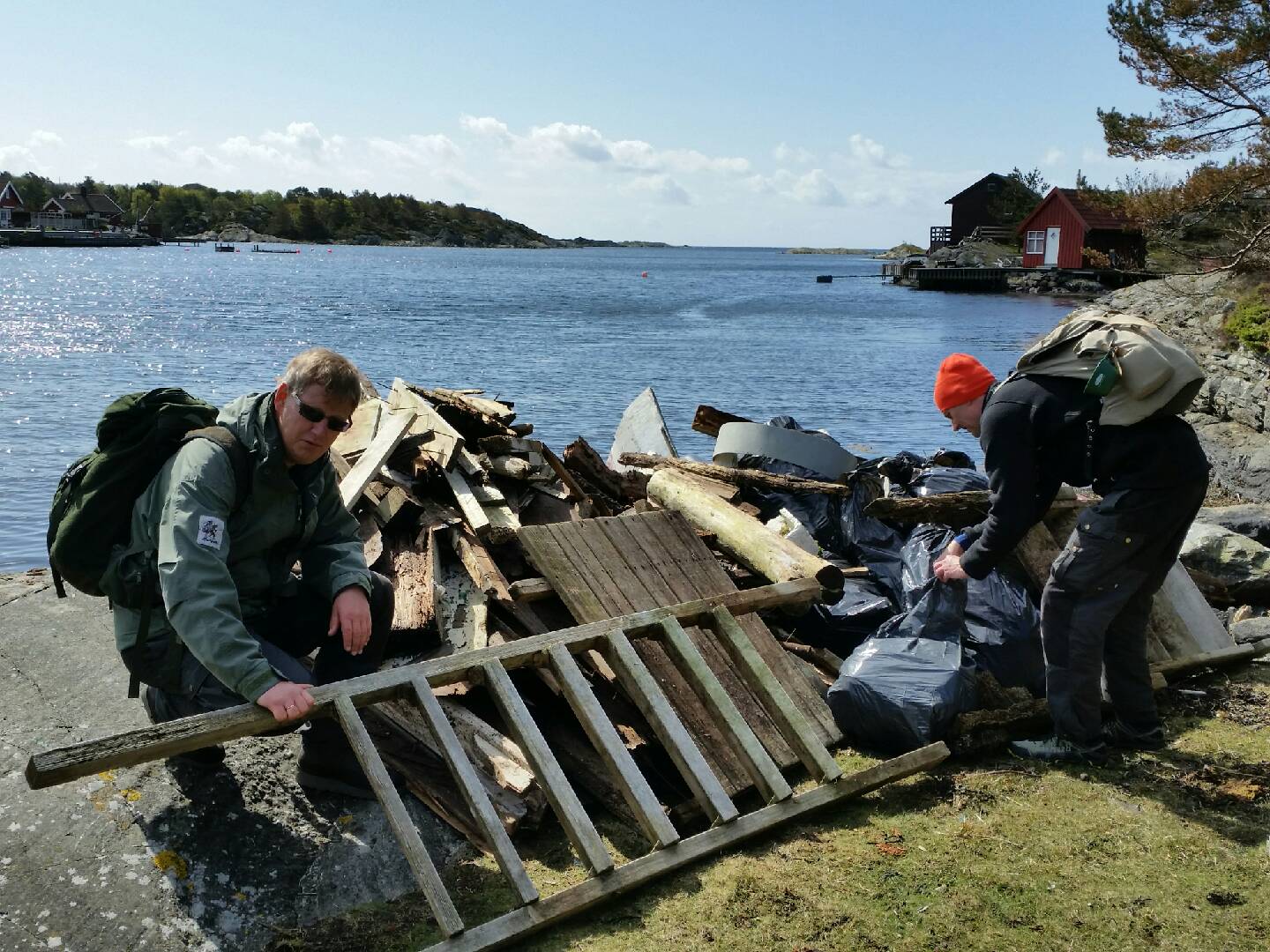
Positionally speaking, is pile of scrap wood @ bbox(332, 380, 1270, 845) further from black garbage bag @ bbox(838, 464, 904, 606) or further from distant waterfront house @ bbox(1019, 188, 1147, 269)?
distant waterfront house @ bbox(1019, 188, 1147, 269)

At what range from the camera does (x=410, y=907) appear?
3.72m

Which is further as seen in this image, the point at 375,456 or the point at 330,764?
the point at 375,456

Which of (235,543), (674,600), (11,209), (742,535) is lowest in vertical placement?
(674,600)

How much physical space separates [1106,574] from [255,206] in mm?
190550

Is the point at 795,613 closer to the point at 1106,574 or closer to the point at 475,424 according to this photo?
the point at 1106,574

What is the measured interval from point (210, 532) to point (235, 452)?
13.2 inches

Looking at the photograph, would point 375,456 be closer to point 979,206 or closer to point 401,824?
point 401,824

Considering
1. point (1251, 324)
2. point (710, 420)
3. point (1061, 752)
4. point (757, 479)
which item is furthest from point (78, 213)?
point (1061, 752)

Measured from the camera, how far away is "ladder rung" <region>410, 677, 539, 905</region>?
3520 mm

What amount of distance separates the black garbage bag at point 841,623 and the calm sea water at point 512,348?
316 inches

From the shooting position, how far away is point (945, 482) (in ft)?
21.7

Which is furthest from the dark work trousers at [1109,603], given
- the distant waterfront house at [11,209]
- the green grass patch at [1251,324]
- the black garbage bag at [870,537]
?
the distant waterfront house at [11,209]

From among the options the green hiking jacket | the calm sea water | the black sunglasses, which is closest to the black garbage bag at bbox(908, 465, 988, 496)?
the green hiking jacket

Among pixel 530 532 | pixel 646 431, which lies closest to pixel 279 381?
pixel 530 532
